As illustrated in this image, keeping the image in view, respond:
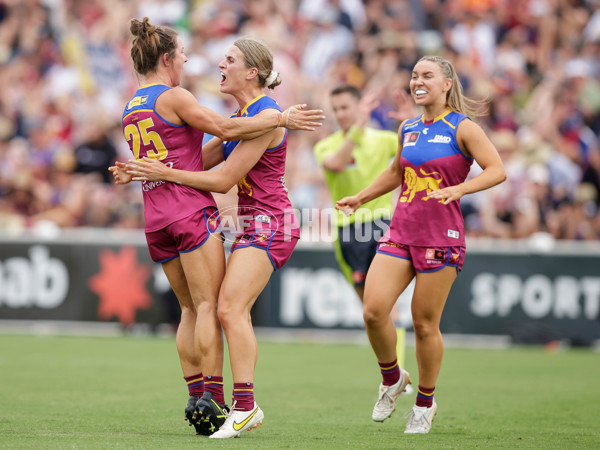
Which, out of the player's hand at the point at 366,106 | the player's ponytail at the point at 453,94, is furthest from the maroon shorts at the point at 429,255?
the player's hand at the point at 366,106

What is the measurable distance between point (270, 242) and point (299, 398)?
2.78m

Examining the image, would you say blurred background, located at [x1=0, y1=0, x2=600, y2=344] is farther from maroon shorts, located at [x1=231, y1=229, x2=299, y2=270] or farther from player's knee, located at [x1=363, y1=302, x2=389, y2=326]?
player's knee, located at [x1=363, y1=302, x2=389, y2=326]

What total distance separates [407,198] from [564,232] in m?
8.31

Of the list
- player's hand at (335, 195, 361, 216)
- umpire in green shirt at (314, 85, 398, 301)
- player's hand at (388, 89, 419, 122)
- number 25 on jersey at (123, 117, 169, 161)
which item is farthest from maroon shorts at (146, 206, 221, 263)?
umpire in green shirt at (314, 85, 398, 301)

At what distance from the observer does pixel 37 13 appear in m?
21.3

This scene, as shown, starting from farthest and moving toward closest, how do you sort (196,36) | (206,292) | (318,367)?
(196,36)
(318,367)
(206,292)

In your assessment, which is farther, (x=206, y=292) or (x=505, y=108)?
(x=505, y=108)

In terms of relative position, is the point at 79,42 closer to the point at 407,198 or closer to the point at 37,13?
the point at 37,13

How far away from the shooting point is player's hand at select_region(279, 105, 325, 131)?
648cm

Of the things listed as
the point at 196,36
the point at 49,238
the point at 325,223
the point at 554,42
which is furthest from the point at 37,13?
the point at 554,42

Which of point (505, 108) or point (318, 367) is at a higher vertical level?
point (505, 108)

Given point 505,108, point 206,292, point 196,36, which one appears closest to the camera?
point 206,292

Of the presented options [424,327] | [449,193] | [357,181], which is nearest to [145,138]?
[449,193]

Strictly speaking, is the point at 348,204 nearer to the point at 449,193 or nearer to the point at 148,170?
the point at 449,193
